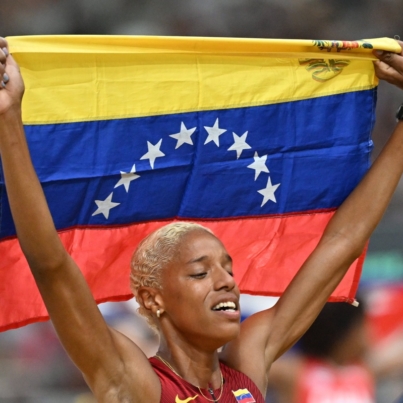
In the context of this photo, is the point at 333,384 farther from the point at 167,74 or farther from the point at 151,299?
the point at 167,74

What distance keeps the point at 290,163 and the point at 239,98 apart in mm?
380

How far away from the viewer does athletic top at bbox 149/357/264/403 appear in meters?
2.93

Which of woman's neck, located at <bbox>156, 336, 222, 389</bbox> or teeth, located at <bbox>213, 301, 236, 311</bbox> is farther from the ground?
teeth, located at <bbox>213, 301, 236, 311</bbox>

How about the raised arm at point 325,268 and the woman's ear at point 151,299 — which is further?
the raised arm at point 325,268

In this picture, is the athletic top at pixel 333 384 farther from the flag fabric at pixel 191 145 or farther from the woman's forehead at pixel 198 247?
the woman's forehead at pixel 198 247

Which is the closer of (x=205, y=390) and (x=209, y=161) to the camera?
(x=205, y=390)

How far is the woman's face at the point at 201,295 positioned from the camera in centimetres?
295

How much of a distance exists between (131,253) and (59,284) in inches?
33.3

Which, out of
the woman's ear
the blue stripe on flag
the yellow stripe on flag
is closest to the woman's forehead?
the woman's ear

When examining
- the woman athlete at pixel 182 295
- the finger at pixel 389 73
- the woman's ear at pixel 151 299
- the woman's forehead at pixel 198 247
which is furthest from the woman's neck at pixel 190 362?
the finger at pixel 389 73

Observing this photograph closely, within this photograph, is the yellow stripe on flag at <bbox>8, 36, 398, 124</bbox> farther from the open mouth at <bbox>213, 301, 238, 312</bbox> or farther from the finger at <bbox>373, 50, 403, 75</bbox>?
the open mouth at <bbox>213, 301, 238, 312</bbox>

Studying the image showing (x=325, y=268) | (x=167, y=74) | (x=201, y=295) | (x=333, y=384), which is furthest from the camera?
(x=333, y=384)

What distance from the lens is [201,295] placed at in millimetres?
2965

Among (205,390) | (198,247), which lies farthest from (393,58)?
(205,390)
